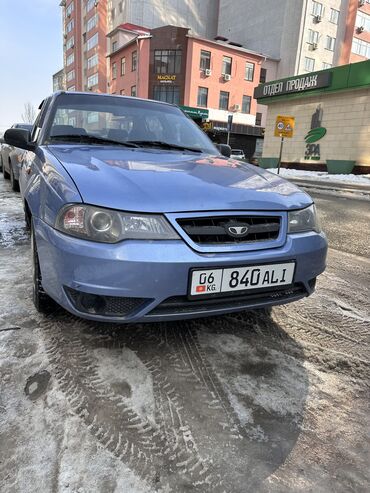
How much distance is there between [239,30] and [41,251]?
4933cm

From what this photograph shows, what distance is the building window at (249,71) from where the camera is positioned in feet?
127

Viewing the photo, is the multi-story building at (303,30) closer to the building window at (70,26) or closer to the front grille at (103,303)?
the building window at (70,26)

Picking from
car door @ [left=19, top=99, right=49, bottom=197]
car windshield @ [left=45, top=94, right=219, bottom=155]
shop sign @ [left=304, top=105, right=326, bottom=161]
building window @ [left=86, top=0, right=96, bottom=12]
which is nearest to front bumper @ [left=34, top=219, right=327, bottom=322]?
car door @ [left=19, top=99, right=49, bottom=197]

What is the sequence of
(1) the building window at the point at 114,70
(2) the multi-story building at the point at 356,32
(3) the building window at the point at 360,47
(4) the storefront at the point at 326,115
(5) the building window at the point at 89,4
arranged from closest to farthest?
(4) the storefront at the point at 326,115
(2) the multi-story building at the point at 356,32
(1) the building window at the point at 114,70
(3) the building window at the point at 360,47
(5) the building window at the point at 89,4

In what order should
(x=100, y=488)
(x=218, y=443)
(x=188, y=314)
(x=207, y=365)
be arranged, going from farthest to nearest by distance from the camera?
(x=207, y=365), (x=188, y=314), (x=218, y=443), (x=100, y=488)

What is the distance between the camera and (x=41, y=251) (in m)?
2.04

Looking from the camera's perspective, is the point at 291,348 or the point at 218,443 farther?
the point at 291,348

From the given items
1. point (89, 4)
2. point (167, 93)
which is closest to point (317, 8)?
point (167, 93)

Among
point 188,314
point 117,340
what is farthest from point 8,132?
point 188,314

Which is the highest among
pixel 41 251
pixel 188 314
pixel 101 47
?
pixel 101 47

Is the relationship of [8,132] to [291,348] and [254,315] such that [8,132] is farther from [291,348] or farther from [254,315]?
[291,348]

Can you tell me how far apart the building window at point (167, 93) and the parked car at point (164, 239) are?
36.7m

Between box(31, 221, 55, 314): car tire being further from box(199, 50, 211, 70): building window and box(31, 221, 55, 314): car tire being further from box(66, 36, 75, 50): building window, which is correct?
box(66, 36, 75, 50): building window

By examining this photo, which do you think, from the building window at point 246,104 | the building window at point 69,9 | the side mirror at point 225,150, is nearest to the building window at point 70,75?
the building window at point 69,9
